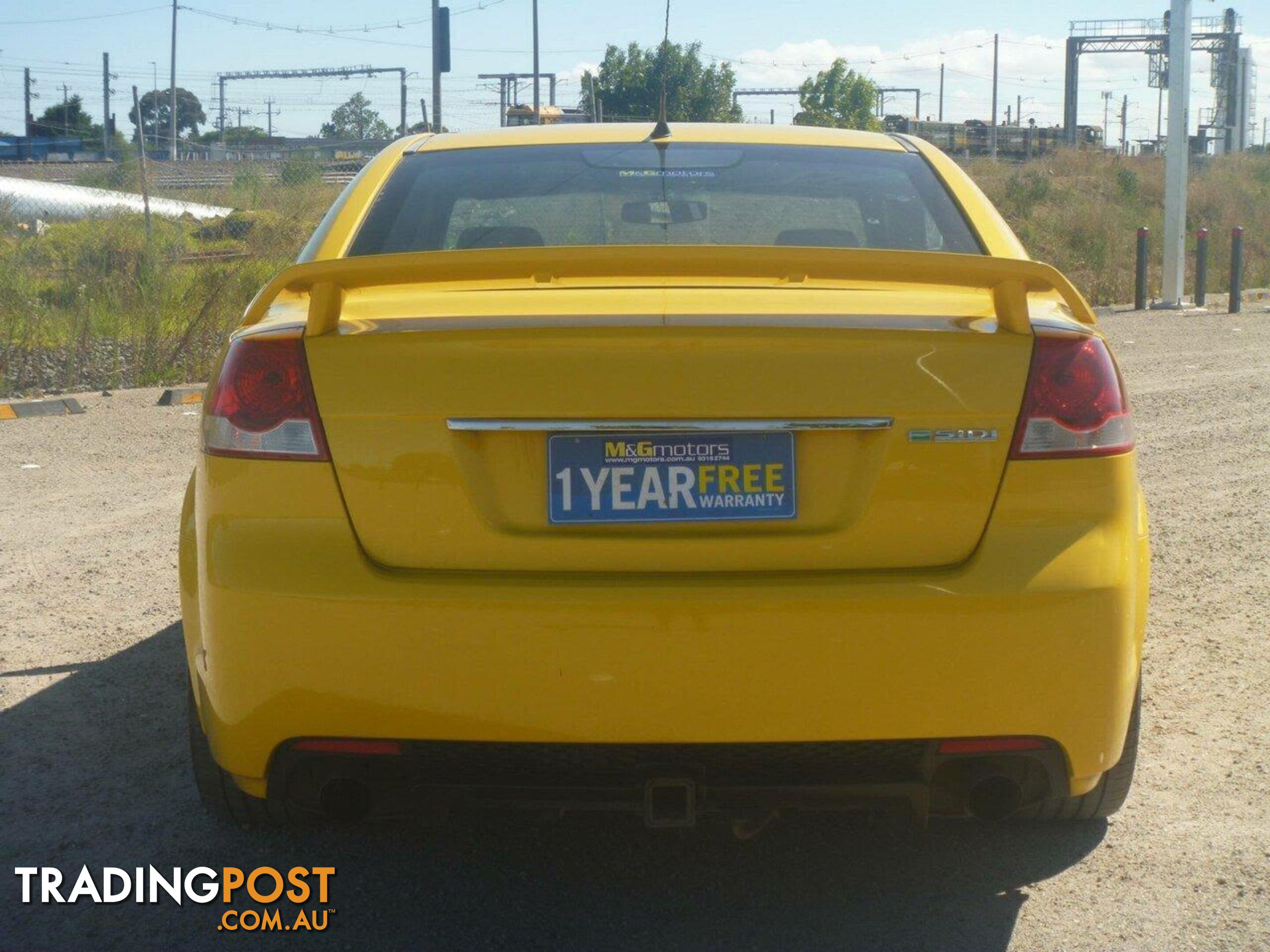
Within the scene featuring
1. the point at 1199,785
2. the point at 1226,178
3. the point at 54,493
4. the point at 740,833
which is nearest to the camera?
the point at 740,833

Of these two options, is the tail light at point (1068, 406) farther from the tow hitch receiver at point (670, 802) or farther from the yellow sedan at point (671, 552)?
the tow hitch receiver at point (670, 802)

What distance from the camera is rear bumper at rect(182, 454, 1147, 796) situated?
2398 millimetres

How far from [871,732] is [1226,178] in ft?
140

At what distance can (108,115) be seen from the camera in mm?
70688

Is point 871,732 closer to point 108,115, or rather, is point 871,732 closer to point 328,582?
point 328,582

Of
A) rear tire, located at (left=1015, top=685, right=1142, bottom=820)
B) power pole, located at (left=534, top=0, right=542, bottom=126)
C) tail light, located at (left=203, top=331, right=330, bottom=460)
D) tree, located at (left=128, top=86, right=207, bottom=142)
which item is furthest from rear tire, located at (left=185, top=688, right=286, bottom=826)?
tree, located at (left=128, top=86, right=207, bottom=142)

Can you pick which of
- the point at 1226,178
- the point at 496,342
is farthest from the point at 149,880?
the point at 1226,178

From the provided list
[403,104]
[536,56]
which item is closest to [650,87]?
[403,104]

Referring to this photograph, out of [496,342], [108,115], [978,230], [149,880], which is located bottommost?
[149,880]

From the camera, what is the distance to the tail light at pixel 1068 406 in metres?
2.50

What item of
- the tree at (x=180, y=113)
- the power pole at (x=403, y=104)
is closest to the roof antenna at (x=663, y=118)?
the power pole at (x=403, y=104)

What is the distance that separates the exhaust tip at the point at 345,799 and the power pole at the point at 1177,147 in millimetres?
18300

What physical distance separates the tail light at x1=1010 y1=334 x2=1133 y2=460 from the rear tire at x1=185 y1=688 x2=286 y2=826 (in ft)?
5.58

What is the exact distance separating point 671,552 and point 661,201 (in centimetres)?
134
